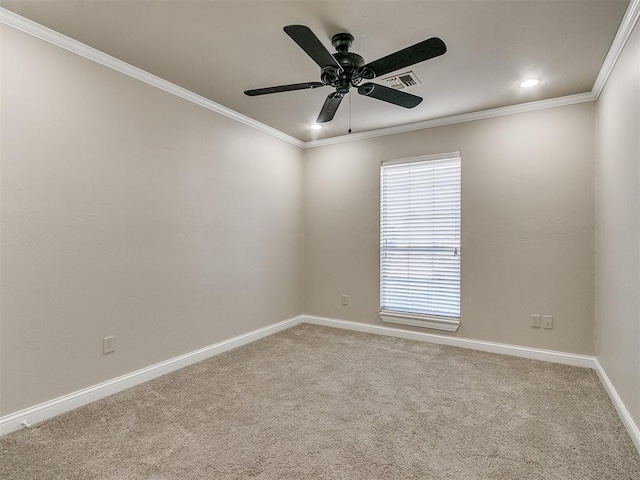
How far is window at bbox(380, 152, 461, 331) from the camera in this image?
153 inches

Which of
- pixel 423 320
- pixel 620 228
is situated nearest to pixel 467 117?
pixel 620 228

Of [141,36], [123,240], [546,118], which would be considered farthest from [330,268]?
[141,36]

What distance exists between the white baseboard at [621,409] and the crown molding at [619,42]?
2.37 meters

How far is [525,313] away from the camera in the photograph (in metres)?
3.49

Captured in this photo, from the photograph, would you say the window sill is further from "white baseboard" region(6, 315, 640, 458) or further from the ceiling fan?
the ceiling fan

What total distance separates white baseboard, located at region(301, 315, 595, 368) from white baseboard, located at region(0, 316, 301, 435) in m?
1.22

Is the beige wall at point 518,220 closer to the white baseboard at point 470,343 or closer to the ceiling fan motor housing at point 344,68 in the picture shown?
the white baseboard at point 470,343

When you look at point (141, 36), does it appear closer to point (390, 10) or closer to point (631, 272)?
point (390, 10)

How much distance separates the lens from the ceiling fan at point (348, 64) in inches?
70.1

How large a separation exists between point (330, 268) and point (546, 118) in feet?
9.63

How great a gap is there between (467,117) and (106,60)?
3.42 metres

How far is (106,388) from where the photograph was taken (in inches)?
102

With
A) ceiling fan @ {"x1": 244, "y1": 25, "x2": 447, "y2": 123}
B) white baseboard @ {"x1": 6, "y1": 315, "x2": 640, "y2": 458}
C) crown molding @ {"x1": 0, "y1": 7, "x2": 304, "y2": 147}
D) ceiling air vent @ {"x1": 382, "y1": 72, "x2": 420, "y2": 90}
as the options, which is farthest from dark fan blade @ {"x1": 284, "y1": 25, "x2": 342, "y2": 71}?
white baseboard @ {"x1": 6, "y1": 315, "x2": 640, "y2": 458}

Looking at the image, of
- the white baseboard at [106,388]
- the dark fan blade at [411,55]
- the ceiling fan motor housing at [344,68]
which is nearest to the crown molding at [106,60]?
Answer: the ceiling fan motor housing at [344,68]
